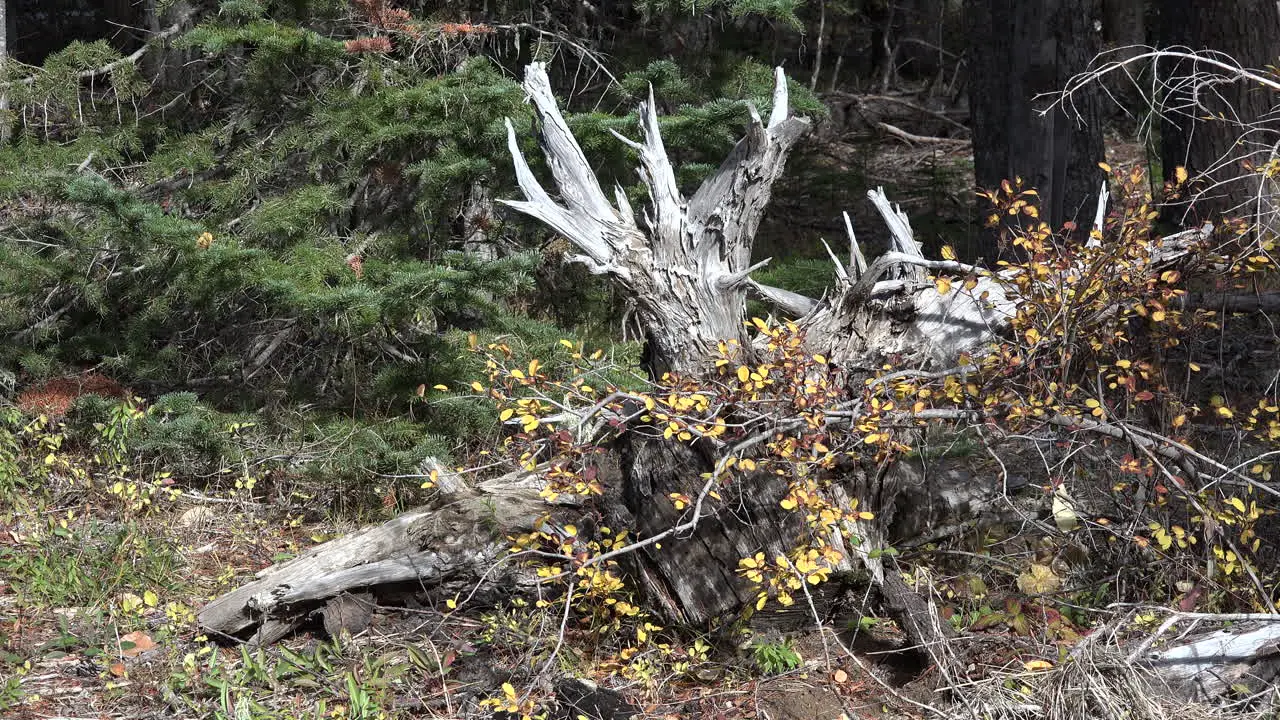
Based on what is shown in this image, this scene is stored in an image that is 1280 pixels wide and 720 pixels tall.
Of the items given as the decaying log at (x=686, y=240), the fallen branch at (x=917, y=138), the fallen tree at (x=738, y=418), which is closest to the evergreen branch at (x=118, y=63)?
the fallen tree at (x=738, y=418)

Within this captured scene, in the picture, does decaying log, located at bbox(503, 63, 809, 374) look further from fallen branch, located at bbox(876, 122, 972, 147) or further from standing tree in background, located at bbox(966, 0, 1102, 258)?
Result: fallen branch, located at bbox(876, 122, 972, 147)

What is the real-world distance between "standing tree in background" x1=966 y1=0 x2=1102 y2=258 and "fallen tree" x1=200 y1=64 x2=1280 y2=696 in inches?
124

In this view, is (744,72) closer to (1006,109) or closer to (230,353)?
(1006,109)

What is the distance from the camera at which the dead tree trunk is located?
471 cm

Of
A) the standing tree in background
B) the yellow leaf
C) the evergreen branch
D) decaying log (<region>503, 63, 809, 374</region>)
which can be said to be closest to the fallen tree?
decaying log (<region>503, 63, 809, 374</region>)

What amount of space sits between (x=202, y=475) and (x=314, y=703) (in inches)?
100

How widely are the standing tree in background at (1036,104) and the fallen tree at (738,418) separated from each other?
316 centimetres

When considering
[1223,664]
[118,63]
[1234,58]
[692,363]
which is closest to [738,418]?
[692,363]

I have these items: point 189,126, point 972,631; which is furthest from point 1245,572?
point 189,126

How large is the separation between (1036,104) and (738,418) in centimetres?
473

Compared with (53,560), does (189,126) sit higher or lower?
higher

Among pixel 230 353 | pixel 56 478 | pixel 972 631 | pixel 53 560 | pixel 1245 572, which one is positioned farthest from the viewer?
pixel 230 353

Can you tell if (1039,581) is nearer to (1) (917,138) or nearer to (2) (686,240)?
(2) (686,240)

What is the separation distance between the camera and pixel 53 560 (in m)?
5.59
